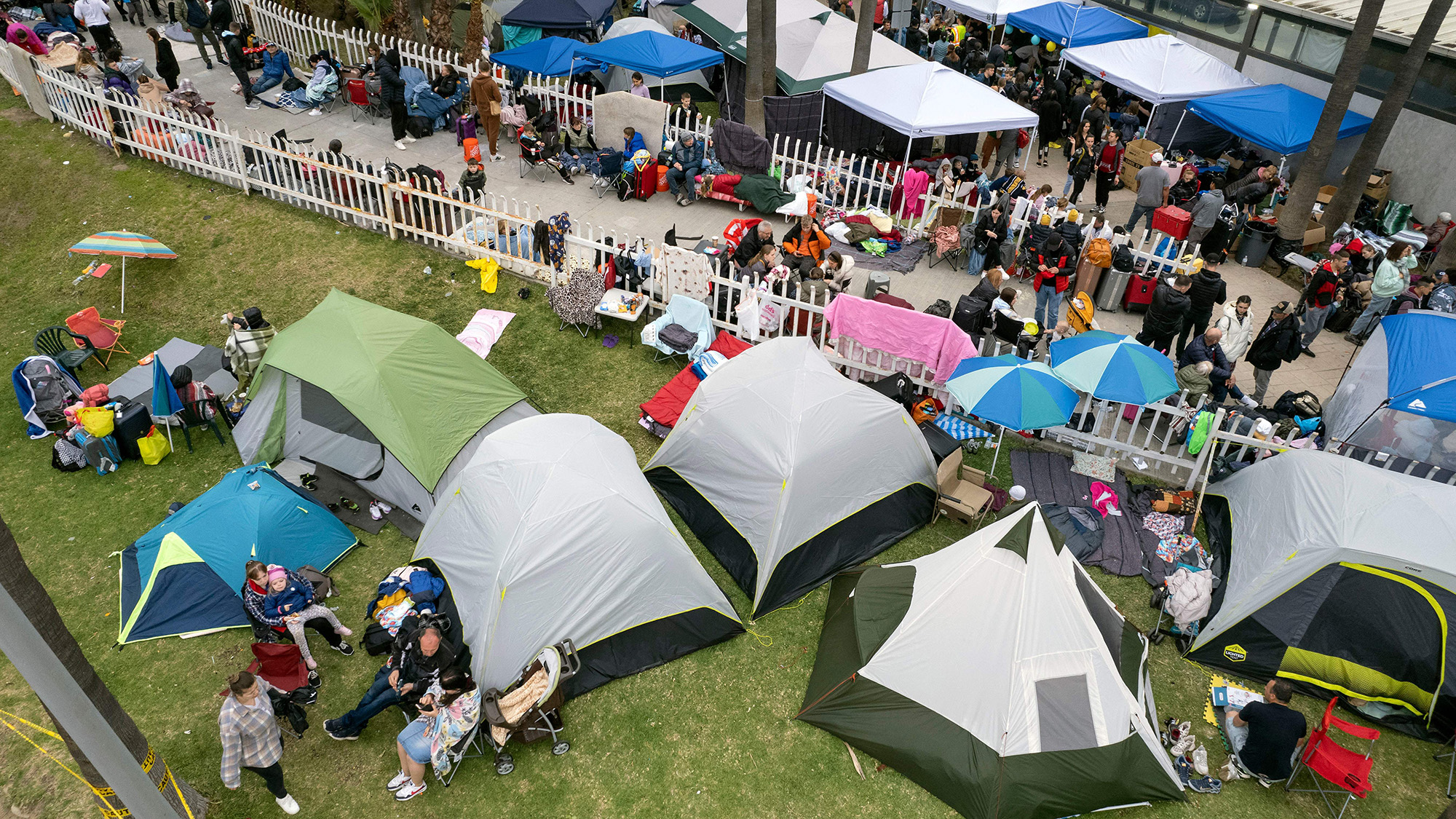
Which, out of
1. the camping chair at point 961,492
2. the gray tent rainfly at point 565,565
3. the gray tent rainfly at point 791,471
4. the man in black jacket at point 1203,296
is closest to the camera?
the gray tent rainfly at point 565,565

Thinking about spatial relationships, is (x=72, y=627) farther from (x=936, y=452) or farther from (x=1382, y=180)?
(x=1382, y=180)

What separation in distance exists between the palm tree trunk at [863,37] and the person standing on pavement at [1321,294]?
8626mm

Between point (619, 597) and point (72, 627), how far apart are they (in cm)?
514

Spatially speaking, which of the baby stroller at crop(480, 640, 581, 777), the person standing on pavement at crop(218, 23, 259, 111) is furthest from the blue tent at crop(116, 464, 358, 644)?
the person standing on pavement at crop(218, 23, 259, 111)

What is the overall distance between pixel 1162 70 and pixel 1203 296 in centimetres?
780

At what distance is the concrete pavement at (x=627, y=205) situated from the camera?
12.8m

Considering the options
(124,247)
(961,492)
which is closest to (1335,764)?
(961,492)

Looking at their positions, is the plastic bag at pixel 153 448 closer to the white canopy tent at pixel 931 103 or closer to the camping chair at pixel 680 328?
the camping chair at pixel 680 328

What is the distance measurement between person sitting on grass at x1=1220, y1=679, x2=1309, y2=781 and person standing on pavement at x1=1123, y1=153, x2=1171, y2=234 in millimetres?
8847

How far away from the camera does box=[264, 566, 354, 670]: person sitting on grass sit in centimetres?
754

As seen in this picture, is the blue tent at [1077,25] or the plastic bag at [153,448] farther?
the blue tent at [1077,25]

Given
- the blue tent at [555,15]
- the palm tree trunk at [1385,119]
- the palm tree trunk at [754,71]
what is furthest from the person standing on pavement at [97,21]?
the palm tree trunk at [1385,119]

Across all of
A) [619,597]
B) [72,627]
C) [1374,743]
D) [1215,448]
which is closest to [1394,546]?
[1374,743]

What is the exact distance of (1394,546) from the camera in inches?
297
